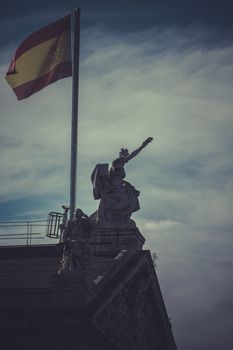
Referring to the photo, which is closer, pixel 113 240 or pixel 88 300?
pixel 88 300

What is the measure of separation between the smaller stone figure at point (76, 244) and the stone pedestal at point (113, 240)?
5.27 m

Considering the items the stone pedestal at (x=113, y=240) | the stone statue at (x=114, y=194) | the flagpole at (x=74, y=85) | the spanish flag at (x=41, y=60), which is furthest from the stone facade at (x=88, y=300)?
the spanish flag at (x=41, y=60)

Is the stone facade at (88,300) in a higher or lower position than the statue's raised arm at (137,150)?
lower

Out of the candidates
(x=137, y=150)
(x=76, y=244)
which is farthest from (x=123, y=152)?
(x=76, y=244)

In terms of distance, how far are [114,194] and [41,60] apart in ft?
24.2

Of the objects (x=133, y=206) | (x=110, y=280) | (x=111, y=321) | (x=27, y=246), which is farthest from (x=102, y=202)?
(x=111, y=321)

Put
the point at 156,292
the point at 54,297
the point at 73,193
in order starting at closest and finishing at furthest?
1. the point at 54,297
2. the point at 73,193
3. the point at 156,292

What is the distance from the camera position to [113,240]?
1270 inches

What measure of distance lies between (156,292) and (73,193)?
6.90 m

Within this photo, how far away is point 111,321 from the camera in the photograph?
26.0 meters

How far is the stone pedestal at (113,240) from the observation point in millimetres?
31867

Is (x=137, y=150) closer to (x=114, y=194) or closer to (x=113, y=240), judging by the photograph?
(x=114, y=194)

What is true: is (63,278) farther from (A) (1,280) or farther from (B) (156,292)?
(B) (156,292)

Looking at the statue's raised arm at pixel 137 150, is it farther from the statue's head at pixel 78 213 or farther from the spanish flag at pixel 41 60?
the statue's head at pixel 78 213
